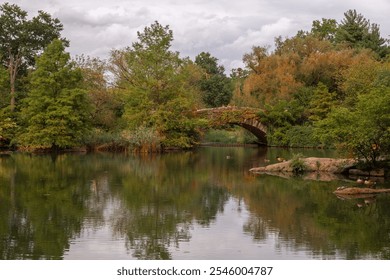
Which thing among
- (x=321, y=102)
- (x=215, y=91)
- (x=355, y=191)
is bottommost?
(x=355, y=191)

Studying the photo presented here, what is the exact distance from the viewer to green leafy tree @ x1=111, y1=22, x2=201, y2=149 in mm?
37156

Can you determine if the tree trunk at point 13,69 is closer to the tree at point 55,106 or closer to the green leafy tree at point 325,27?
the tree at point 55,106

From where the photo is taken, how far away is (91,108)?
37.8m

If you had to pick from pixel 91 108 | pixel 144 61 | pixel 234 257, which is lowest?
pixel 234 257

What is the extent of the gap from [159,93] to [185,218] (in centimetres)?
2616

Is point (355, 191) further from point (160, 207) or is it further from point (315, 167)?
point (315, 167)

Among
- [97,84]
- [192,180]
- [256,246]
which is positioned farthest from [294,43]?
[256,246]

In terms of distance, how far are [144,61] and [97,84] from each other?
4775mm

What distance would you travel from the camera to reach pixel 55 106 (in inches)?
1375

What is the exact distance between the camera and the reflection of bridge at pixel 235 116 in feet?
137

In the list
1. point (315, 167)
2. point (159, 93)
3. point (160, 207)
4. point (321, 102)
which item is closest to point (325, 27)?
point (321, 102)

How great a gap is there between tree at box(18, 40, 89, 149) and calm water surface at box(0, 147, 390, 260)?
14.3 metres
